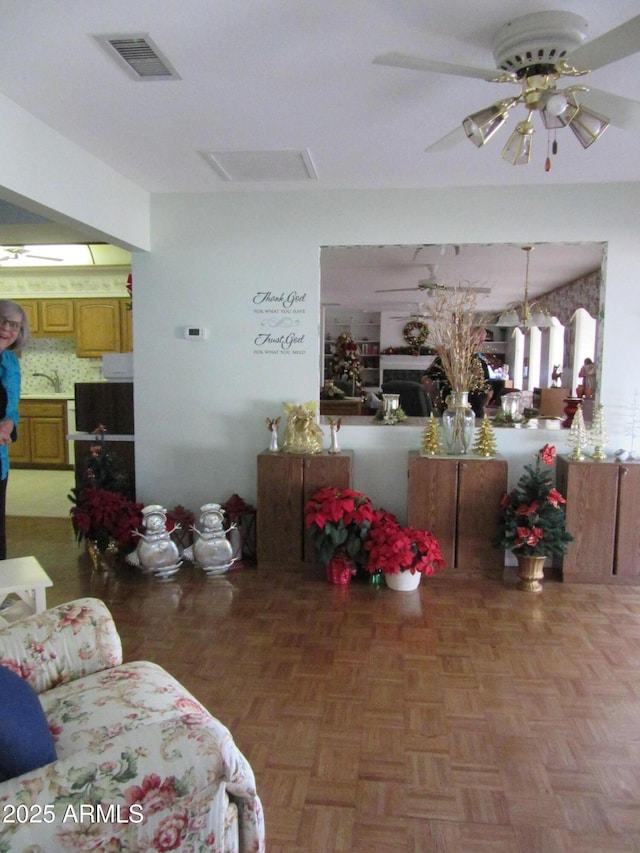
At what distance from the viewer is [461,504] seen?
13.6 feet

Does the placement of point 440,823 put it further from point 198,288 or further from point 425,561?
point 198,288

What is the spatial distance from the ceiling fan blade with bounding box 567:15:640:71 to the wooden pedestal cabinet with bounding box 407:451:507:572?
250 cm

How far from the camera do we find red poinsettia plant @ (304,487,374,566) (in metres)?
4.01

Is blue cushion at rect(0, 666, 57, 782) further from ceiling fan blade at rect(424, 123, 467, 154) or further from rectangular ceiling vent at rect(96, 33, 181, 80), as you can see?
ceiling fan blade at rect(424, 123, 467, 154)

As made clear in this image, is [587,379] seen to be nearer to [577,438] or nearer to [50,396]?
[577,438]

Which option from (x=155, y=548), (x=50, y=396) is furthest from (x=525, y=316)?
(x=50, y=396)

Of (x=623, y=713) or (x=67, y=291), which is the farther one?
(x=67, y=291)

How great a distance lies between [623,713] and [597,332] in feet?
8.49

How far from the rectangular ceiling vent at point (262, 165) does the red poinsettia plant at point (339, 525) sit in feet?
6.62

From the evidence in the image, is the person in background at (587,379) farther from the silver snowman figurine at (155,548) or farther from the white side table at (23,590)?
the white side table at (23,590)

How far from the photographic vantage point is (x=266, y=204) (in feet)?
14.9

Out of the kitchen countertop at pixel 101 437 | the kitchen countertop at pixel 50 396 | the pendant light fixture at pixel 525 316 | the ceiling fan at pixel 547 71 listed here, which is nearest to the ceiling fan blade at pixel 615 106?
the ceiling fan at pixel 547 71

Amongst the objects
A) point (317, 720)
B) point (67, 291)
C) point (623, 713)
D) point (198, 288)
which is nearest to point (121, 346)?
point (67, 291)

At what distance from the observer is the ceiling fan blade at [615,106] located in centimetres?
228
